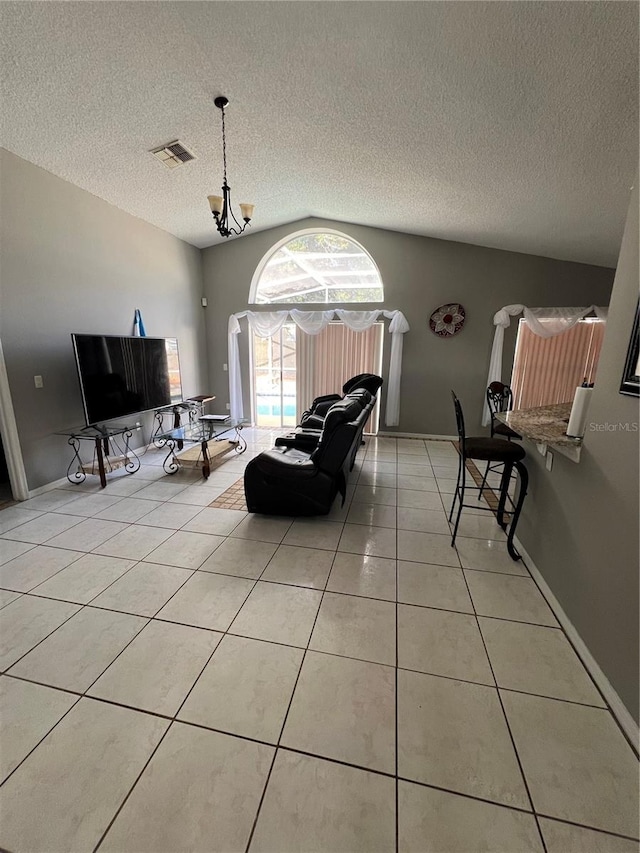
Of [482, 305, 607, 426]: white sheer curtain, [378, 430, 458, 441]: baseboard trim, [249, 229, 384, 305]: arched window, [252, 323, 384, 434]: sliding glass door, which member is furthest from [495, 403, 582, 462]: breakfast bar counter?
[249, 229, 384, 305]: arched window

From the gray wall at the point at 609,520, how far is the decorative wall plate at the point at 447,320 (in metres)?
3.65

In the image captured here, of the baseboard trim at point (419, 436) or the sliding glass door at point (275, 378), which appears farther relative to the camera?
the sliding glass door at point (275, 378)

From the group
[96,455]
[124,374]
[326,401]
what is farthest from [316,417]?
[96,455]

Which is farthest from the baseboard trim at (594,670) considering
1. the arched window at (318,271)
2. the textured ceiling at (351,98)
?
the arched window at (318,271)

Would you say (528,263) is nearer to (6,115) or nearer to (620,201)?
(620,201)

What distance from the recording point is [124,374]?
3836 millimetres

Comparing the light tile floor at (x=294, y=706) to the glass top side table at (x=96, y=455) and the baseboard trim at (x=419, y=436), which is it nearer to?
the glass top side table at (x=96, y=455)

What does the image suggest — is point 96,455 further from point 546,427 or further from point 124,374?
point 546,427

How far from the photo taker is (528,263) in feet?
15.8

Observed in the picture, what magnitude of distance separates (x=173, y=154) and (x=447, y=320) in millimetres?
3974

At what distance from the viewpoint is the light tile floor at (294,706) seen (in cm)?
106

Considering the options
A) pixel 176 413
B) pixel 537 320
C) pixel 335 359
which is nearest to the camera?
pixel 537 320

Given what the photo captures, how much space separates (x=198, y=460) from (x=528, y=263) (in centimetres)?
523

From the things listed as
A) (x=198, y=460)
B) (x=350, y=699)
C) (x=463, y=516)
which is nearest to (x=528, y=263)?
(x=463, y=516)
